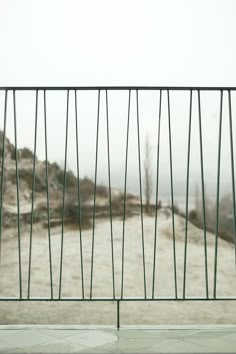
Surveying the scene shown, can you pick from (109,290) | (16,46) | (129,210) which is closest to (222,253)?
(129,210)

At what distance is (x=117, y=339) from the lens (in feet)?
6.71

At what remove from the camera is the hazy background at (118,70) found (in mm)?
14289

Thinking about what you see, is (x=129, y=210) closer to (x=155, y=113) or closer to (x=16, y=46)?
(x=155, y=113)

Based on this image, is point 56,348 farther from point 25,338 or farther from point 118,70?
point 118,70

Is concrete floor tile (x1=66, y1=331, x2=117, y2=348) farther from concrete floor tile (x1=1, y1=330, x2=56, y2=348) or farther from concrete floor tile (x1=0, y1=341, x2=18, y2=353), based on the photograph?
concrete floor tile (x1=0, y1=341, x2=18, y2=353)

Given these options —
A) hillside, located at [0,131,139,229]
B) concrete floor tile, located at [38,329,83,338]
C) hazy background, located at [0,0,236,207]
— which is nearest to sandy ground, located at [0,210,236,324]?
hillside, located at [0,131,139,229]

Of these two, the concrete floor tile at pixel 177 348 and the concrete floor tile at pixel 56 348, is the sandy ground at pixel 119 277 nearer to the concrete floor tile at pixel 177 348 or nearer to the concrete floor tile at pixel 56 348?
the concrete floor tile at pixel 56 348

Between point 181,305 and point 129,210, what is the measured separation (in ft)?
23.9

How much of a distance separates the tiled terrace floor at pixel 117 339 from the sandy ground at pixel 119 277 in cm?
603

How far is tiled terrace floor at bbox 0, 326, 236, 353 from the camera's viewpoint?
74.7 inches

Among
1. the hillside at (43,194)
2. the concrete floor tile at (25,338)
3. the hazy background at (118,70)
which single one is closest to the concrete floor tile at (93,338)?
the concrete floor tile at (25,338)

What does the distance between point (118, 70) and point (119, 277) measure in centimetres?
754

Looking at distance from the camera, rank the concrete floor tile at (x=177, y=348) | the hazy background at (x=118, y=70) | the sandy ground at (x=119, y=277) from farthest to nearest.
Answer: the hazy background at (x=118, y=70), the sandy ground at (x=119, y=277), the concrete floor tile at (x=177, y=348)

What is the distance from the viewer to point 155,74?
1597 centimetres
